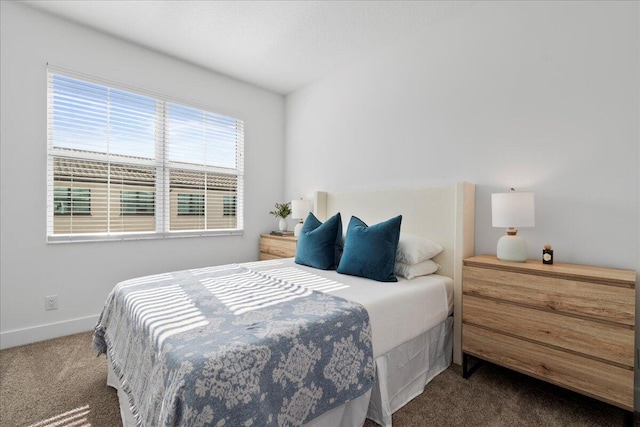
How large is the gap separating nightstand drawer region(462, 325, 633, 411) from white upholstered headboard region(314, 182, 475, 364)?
0.27m

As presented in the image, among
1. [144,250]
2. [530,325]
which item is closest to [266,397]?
[530,325]

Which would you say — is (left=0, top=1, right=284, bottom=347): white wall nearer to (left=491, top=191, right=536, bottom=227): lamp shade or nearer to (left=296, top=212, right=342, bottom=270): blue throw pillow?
(left=296, top=212, right=342, bottom=270): blue throw pillow

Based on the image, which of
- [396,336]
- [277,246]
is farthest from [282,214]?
[396,336]

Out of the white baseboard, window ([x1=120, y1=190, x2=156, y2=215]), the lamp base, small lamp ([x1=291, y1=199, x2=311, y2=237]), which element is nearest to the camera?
the lamp base

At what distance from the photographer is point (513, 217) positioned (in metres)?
1.88

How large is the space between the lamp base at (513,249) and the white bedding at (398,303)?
445 millimetres

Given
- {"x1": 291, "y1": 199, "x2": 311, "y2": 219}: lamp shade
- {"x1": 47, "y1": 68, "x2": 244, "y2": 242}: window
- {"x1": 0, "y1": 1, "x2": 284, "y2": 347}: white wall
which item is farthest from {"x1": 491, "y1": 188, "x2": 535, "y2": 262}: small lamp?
{"x1": 0, "y1": 1, "x2": 284, "y2": 347}: white wall

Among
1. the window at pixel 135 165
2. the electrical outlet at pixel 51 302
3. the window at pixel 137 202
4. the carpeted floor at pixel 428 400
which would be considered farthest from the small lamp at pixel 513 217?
the electrical outlet at pixel 51 302

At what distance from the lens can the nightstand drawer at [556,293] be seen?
4.76 feet

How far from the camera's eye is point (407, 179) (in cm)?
281

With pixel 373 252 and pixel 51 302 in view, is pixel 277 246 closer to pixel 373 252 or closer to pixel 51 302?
pixel 373 252

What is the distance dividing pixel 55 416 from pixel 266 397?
4.56 ft

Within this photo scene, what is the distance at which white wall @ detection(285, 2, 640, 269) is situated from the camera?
179 centimetres

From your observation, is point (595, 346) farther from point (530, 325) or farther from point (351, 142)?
point (351, 142)
